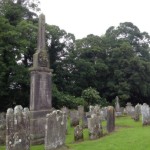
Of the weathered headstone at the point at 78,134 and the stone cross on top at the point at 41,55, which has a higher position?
the stone cross on top at the point at 41,55

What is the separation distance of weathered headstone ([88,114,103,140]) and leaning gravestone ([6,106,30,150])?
411 centimetres

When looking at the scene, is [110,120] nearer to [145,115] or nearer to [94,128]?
[94,128]

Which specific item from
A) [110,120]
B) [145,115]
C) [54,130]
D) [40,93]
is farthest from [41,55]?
[145,115]

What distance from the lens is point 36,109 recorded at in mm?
14539

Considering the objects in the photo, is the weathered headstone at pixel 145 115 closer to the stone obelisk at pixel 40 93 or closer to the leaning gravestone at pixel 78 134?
the leaning gravestone at pixel 78 134

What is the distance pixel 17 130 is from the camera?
10680mm

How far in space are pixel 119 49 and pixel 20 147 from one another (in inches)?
1396

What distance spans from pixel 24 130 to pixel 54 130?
1479 mm

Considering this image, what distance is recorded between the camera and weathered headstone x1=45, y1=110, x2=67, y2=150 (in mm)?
11602

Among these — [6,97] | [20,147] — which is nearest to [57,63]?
[6,97]

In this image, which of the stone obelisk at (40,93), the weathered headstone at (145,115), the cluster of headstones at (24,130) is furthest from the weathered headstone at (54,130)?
the weathered headstone at (145,115)

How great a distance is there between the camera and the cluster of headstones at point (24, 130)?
10.4m

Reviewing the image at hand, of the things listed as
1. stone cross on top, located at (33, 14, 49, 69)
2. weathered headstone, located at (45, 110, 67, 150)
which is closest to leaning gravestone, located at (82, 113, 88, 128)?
stone cross on top, located at (33, 14, 49, 69)

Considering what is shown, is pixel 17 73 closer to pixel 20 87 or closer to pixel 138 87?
pixel 20 87
